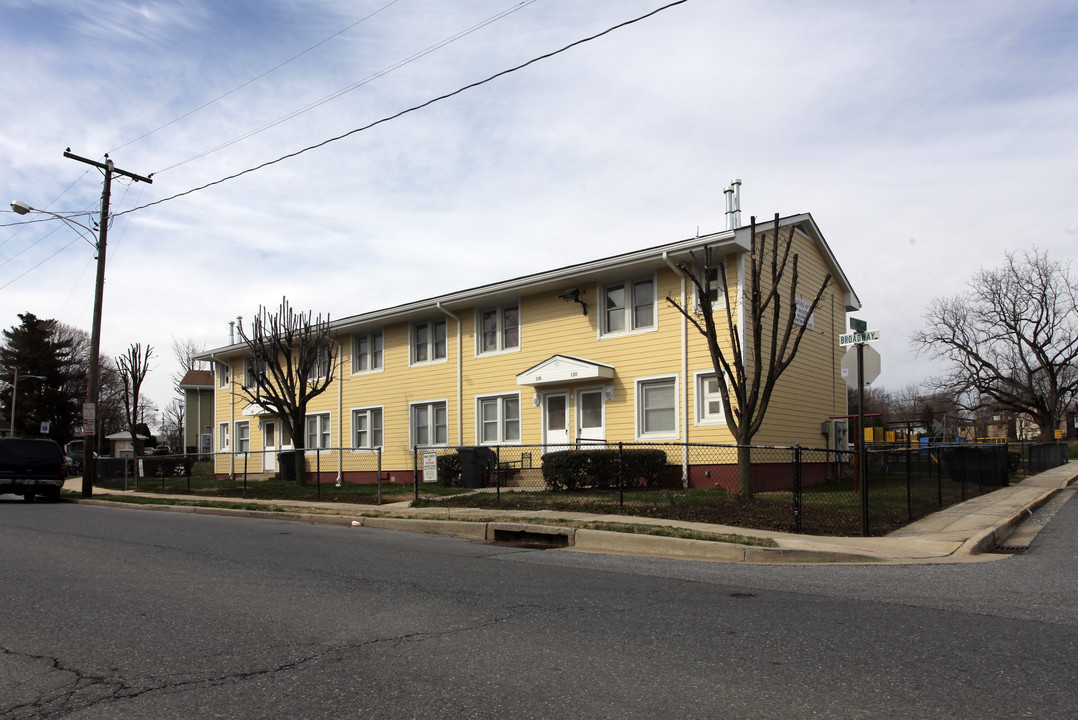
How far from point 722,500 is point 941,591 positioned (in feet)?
23.4

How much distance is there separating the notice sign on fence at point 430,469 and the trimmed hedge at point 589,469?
3.64 meters

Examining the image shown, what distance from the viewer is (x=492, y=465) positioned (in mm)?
19594

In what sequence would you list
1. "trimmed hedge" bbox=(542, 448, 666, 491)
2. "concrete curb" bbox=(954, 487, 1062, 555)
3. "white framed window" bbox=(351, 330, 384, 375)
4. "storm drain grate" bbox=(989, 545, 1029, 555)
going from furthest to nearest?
"white framed window" bbox=(351, 330, 384, 375), "trimmed hedge" bbox=(542, 448, 666, 491), "storm drain grate" bbox=(989, 545, 1029, 555), "concrete curb" bbox=(954, 487, 1062, 555)

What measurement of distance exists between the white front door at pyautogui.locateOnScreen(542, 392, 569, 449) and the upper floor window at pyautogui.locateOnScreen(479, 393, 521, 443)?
1042mm

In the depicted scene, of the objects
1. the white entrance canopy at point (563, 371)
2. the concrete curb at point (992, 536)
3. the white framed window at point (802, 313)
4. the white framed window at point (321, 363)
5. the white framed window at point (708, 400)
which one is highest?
the white framed window at point (802, 313)

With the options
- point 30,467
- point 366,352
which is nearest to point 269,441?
point 366,352

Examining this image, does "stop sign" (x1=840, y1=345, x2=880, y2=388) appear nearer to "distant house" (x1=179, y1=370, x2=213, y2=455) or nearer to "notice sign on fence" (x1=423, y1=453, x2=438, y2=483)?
"notice sign on fence" (x1=423, y1=453, x2=438, y2=483)

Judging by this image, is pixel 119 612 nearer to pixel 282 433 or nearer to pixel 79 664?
pixel 79 664

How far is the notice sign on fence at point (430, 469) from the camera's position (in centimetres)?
1980

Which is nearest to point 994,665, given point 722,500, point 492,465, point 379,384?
point 722,500

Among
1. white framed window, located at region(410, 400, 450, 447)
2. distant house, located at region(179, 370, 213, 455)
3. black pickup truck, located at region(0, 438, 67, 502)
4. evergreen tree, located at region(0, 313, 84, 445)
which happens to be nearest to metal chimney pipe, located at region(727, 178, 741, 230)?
white framed window, located at region(410, 400, 450, 447)

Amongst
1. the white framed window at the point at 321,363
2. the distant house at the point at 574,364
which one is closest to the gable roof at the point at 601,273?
the distant house at the point at 574,364

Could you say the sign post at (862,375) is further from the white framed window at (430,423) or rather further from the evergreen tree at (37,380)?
the evergreen tree at (37,380)

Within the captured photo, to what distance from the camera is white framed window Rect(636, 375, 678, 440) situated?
19.6 meters
